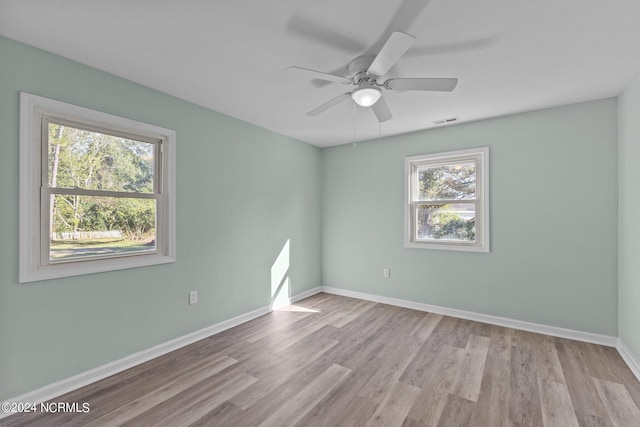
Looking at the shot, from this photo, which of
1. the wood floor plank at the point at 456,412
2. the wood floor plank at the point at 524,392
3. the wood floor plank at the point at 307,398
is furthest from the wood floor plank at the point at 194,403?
the wood floor plank at the point at 524,392

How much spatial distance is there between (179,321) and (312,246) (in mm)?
2282

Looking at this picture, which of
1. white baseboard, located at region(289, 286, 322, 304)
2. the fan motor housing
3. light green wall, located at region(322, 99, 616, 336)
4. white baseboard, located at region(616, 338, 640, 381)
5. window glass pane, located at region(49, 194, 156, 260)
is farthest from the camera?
white baseboard, located at region(289, 286, 322, 304)

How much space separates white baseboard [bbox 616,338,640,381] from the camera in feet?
7.51

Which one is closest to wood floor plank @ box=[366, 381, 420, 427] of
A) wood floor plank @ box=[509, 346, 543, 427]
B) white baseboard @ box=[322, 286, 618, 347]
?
wood floor plank @ box=[509, 346, 543, 427]

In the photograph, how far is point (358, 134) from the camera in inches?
159

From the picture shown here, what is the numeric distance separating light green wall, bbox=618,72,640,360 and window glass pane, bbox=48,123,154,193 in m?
4.20

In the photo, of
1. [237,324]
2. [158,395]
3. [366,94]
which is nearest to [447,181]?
[366,94]

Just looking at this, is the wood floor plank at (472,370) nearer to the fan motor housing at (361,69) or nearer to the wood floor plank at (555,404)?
the wood floor plank at (555,404)

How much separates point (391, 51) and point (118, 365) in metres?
3.09

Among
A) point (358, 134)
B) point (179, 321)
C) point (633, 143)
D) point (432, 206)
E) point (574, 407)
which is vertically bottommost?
point (574, 407)

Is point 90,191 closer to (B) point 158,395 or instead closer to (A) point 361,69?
(B) point 158,395

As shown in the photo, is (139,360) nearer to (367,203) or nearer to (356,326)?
(356,326)

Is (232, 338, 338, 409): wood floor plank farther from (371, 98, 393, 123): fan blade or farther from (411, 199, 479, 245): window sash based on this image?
(371, 98, 393, 123): fan blade

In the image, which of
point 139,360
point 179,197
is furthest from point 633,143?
point 139,360
